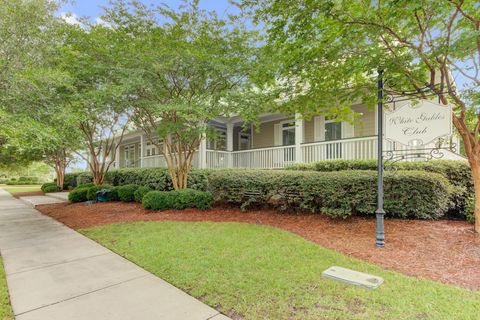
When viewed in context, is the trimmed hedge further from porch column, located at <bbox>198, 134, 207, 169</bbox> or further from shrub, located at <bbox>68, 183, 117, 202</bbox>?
shrub, located at <bbox>68, 183, 117, 202</bbox>

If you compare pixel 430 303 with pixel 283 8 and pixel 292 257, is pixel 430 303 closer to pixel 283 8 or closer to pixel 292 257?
pixel 292 257

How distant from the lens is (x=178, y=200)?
837 centimetres

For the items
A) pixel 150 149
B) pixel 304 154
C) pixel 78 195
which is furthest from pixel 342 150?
pixel 150 149

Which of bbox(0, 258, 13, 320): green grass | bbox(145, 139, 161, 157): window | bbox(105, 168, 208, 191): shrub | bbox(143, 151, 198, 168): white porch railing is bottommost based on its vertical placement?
bbox(0, 258, 13, 320): green grass

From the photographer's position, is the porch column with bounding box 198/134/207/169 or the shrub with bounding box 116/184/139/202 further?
the porch column with bounding box 198/134/207/169

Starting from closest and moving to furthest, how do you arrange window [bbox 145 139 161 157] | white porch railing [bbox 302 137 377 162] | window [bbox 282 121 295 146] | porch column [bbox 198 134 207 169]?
white porch railing [bbox 302 137 377 162], porch column [bbox 198 134 207 169], window [bbox 282 121 295 146], window [bbox 145 139 161 157]

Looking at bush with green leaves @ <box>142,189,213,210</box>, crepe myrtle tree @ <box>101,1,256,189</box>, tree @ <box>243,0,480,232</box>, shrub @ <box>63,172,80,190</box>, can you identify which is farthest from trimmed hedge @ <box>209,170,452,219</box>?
shrub @ <box>63,172,80,190</box>

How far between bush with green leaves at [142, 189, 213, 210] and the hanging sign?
5555 millimetres

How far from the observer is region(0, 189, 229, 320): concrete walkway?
8.92 feet

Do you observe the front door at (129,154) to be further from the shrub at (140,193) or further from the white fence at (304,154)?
the shrub at (140,193)

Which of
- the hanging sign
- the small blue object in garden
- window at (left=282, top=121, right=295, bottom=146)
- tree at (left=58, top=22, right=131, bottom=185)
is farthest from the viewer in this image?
window at (left=282, top=121, right=295, bottom=146)

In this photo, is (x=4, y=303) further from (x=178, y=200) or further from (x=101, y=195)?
(x=101, y=195)

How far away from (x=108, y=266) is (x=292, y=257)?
2.88 m

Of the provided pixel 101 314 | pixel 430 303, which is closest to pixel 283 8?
pixel 430 303
